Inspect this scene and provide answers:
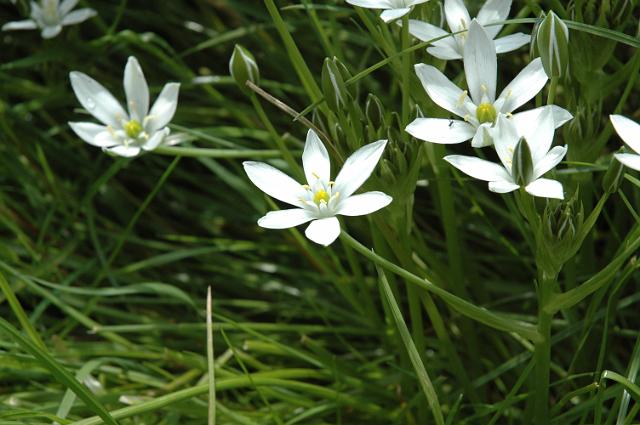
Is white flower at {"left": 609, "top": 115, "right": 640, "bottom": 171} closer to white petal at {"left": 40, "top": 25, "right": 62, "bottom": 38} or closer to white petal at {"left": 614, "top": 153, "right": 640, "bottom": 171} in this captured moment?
white petal at {"left": 614, "top": 153, "right": 640, "bottom": 171}

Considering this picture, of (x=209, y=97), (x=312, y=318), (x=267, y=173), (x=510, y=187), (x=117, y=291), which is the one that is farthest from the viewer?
(x=209, y=97)

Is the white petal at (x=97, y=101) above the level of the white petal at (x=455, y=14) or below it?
below

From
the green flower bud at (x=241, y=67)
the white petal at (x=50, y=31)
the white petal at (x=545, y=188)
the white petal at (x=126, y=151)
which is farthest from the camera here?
the white petal at (x=50, y=31)

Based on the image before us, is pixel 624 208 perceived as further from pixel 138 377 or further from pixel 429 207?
pixel 138 377

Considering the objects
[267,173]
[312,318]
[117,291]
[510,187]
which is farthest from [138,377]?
[510,187]

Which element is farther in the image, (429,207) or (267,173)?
(429,207)

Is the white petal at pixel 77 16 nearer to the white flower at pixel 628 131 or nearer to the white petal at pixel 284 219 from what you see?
the white petal at pixel 284 219

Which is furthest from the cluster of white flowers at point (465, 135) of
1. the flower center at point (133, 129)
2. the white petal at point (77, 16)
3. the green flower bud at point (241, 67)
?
the white petal at point (77, 16)
